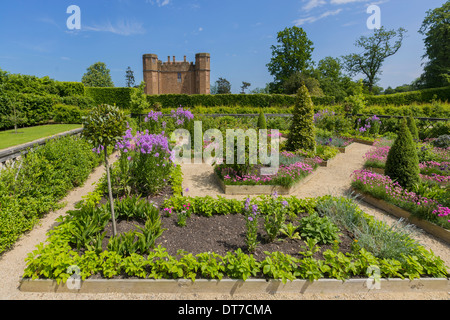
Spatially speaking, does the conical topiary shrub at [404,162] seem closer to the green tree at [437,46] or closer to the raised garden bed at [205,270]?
the raised garden bed at [205,270]

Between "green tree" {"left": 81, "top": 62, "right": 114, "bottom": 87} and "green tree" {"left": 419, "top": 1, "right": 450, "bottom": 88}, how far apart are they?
50492 mm

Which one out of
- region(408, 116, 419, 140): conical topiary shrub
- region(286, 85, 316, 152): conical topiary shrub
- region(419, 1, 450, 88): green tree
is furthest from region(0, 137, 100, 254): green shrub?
region(419, 1, 450, 88): green tree

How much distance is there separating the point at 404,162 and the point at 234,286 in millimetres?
4698

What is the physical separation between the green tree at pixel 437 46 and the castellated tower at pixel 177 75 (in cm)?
2832

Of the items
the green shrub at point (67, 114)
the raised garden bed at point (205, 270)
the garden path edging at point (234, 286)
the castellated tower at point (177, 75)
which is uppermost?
the castellated tower at point (177, 75)

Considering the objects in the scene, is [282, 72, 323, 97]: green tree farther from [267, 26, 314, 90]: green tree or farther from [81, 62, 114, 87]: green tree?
[81, 62, 114, 87]: green tree

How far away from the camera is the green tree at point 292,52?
32.3 metres

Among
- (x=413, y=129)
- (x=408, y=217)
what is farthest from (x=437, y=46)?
(x=408, y=217)

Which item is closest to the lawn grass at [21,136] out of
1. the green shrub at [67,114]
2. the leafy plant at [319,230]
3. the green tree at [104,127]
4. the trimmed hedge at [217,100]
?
the green shrub at [67,114]

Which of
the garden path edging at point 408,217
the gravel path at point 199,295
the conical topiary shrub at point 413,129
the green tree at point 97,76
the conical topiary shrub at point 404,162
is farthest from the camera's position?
the green tree at point 97,76

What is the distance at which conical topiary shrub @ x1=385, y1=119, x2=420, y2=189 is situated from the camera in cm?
500

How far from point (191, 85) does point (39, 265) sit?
132ft

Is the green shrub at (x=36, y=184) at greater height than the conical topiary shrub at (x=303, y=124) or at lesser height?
lesser
